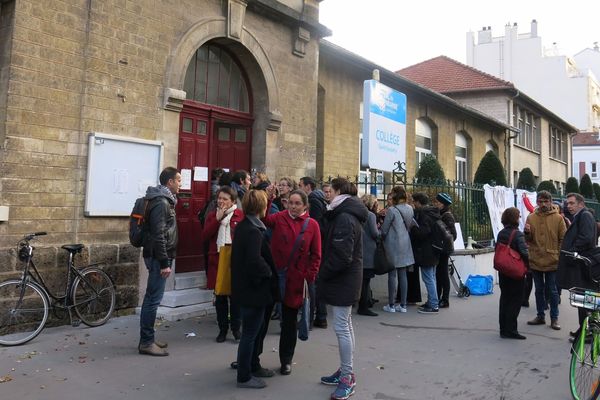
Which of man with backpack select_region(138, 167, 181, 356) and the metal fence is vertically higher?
the metal fence

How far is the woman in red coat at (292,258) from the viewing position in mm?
4828

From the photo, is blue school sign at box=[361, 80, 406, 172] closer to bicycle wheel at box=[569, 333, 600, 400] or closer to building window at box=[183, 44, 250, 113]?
building window at box=[183, 44, 250, 113]

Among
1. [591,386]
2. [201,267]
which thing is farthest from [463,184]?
[591,386]

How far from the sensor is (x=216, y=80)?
920 centimetres

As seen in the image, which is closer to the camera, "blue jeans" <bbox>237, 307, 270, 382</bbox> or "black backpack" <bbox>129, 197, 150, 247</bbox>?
"blue jeans" <bbox>237, 307, 270, 382</bbox>

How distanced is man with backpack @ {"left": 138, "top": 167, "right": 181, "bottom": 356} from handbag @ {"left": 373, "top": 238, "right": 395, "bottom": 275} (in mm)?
3524

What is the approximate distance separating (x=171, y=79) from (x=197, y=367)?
4392mm

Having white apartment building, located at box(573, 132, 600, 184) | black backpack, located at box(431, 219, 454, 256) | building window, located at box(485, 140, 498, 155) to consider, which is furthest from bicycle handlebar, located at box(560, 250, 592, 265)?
white apartment building, located at box(573, 132, 600, 184)

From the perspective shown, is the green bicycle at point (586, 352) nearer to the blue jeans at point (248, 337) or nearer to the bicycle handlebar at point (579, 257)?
the bicycle handlebar at point (579, 257)

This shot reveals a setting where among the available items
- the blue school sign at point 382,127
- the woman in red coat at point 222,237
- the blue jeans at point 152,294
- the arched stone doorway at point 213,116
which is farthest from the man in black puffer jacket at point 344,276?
the blue school sign at point 382,127

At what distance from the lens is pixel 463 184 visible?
11656mm

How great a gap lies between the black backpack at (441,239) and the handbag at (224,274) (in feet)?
12.7

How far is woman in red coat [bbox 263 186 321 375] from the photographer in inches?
190

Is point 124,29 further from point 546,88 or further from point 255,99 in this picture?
point 546,88
